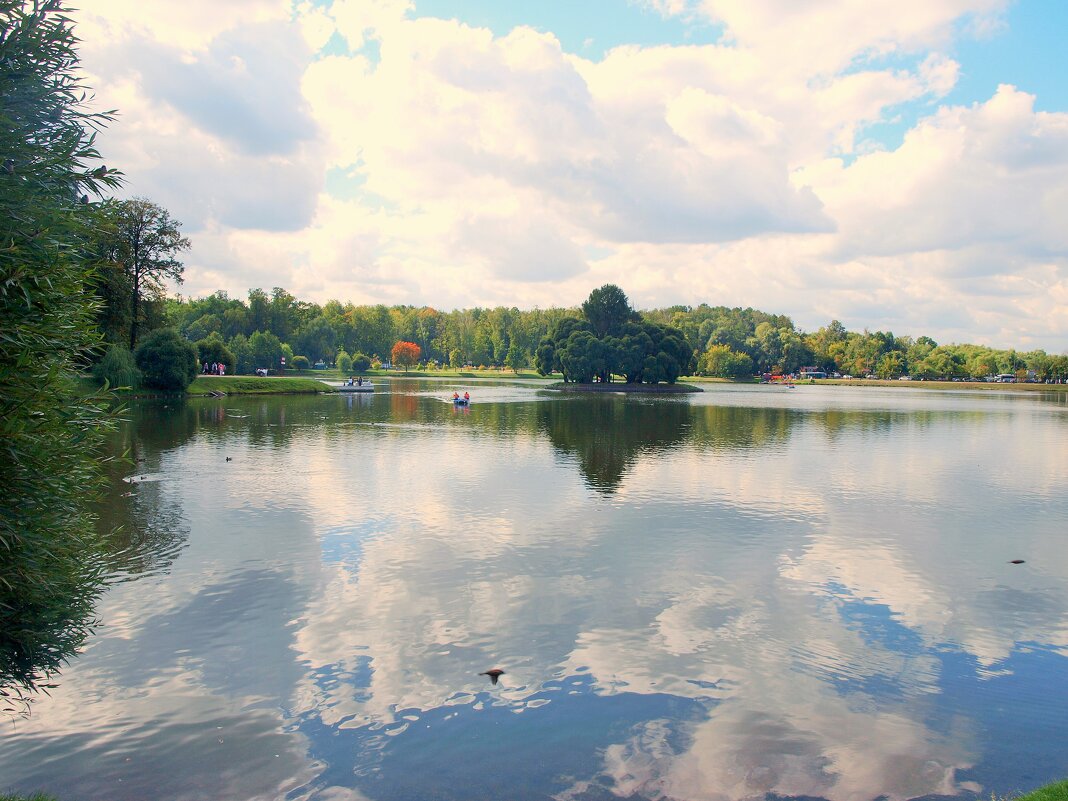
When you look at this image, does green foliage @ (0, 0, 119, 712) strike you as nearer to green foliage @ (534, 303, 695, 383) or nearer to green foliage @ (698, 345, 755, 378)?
green foliage @ (534, 303, 695, 383)

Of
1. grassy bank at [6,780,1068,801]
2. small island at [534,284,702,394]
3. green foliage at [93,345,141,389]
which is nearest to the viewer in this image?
grassy bank at [6,780,1068,801]

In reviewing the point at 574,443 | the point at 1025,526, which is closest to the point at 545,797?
the point at 1025,526

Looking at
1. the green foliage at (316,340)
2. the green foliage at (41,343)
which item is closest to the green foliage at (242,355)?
the green foliage at (316,340)

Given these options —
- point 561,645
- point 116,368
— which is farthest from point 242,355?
point 561,645

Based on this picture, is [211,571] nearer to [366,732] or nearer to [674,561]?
[366,732]

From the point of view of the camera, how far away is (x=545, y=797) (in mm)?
9164

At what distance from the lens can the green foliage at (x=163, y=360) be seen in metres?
76.1

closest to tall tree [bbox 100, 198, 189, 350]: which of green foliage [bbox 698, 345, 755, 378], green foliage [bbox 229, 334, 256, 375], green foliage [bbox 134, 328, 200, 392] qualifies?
green foliage [bbox 134, 328, 200, 392]

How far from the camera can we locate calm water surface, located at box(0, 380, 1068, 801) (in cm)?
978

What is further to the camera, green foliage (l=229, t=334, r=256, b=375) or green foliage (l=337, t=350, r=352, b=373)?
green foliage (l=337, t=350, r=352, b=373)

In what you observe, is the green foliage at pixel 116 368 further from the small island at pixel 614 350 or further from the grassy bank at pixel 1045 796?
the grassy bank at pixel 1045 796

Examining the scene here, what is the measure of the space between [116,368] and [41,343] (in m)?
70.2

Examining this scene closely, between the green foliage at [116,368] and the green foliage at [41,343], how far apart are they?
2607 inches

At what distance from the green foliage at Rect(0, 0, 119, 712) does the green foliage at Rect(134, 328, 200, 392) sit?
73515 mm
